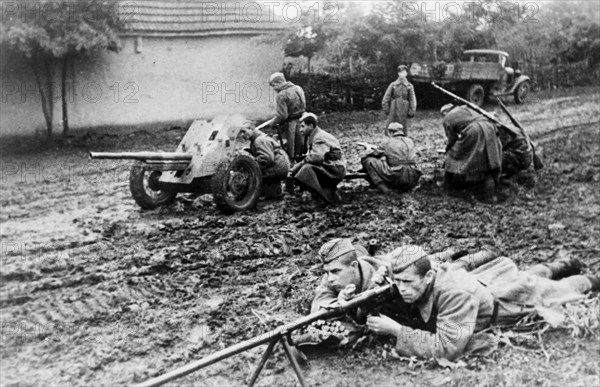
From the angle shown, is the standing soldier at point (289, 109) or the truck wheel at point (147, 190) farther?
the standing soldier at point (289, 109)

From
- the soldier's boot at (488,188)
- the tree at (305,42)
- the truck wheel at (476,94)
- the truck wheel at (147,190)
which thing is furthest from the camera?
the truck wheel at (476,94)

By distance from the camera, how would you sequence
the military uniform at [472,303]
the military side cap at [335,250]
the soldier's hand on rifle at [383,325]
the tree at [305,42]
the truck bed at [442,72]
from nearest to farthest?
the military uniform at [472,303] → the soldier's hand on rifle at [383,325] → the military side cap at [335,250] → the tree at [305,42] → the truck bed at [442,72]

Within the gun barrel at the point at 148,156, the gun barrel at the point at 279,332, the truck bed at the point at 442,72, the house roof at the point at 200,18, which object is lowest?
the gun barrel at the point at 279,332

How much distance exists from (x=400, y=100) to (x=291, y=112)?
2.65 metres

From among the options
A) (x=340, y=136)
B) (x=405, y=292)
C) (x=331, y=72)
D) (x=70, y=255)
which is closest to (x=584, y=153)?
(x=340, y=136)

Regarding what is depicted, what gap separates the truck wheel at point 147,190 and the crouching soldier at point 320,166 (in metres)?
1.71

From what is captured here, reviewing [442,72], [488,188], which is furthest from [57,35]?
[442,72]

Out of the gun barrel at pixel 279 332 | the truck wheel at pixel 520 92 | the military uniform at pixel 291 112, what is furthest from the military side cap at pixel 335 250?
the truck wheel at pixel 520 92

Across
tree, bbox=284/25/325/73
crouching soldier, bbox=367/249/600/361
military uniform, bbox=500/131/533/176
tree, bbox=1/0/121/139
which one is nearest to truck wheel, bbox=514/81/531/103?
tree, bbox=284/25/325/73

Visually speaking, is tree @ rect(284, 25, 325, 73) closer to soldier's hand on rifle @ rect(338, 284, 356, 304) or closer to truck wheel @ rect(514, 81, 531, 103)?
truck wheel @ rect(514, 81, 531, 103)

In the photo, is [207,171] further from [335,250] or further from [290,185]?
[335,250]

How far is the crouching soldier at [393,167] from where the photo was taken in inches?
359

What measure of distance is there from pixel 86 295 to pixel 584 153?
7471 millimetres

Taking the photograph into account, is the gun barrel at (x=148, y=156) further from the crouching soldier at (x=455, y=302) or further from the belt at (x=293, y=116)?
the crouching soldier at (x=455, y=302)
